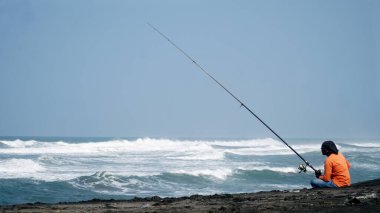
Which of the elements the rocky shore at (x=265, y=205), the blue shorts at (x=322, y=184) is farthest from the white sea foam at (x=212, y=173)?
the rocky shore at (x=265, y=205)

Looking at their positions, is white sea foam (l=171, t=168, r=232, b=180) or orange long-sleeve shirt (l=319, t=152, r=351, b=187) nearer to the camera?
orange long-sleeve shirt (l=319, t=152, r=351, b=187)

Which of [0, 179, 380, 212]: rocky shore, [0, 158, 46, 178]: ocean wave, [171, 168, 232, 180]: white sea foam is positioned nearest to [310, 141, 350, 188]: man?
[0, 179, 380, 212]: rocky shore

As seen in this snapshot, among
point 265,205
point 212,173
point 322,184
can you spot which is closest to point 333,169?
point 322,184

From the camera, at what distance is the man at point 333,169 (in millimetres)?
7266

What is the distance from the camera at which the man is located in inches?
286

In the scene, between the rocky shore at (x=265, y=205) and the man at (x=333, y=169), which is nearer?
the rocky shore at (x=265, y=205)

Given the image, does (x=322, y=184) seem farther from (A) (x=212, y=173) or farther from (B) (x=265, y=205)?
(A) (x=212, y=173)

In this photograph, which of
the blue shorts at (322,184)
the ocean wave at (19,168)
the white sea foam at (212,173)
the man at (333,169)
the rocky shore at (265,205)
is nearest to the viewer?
the rocky shore at (265,205)

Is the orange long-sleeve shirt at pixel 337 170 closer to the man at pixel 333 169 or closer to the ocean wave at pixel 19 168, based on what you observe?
the man at pixel 333 169

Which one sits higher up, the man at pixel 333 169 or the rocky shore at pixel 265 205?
the man at pixel 333 169

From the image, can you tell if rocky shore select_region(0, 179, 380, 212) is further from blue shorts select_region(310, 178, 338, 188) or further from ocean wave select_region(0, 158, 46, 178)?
ocean wave select_region(0, 158, 46, 178)

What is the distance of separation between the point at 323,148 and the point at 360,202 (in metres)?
1.80

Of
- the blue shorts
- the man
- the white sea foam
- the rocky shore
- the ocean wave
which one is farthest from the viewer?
the white sea foam

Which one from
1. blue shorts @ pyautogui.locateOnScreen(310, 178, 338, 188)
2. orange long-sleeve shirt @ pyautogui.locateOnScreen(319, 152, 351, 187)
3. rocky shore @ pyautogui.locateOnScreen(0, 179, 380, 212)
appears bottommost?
rocky shore @ pyautogui.locateOnScreen(0, 179, 380, 212)
